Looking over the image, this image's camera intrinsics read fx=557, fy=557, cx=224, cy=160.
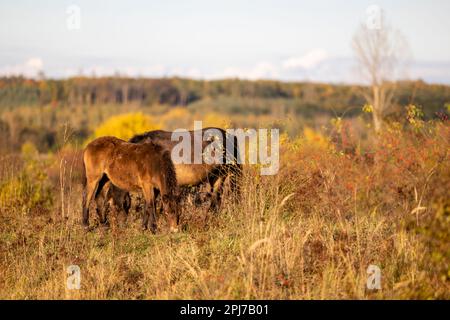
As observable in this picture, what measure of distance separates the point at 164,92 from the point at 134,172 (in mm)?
118968

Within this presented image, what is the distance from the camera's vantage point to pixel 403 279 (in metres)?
6.80

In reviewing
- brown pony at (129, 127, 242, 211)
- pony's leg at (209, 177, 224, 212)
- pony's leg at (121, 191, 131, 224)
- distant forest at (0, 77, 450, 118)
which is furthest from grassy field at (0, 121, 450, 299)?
distant forest at (0, 77, 450, 118)

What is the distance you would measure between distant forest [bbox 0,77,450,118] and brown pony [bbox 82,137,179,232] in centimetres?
7904

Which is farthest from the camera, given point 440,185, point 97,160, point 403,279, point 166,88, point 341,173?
point 166,88

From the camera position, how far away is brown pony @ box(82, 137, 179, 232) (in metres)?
10.2

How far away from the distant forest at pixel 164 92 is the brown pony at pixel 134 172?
79.0 metres

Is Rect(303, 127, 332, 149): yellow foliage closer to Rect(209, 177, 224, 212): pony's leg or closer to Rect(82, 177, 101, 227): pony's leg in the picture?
Rect(209, 177, 224, 212): pony's leg

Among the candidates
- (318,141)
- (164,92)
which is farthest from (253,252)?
(164,92)

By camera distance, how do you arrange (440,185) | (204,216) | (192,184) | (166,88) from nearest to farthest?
(440,185) → (204,216) → (192,184) → (166,88)

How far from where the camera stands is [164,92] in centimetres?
12781

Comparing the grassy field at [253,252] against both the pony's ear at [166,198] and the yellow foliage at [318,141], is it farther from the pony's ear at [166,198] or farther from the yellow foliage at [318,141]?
the yellow foliage at [318,141]

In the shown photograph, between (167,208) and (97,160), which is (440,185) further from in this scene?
(97,160)
